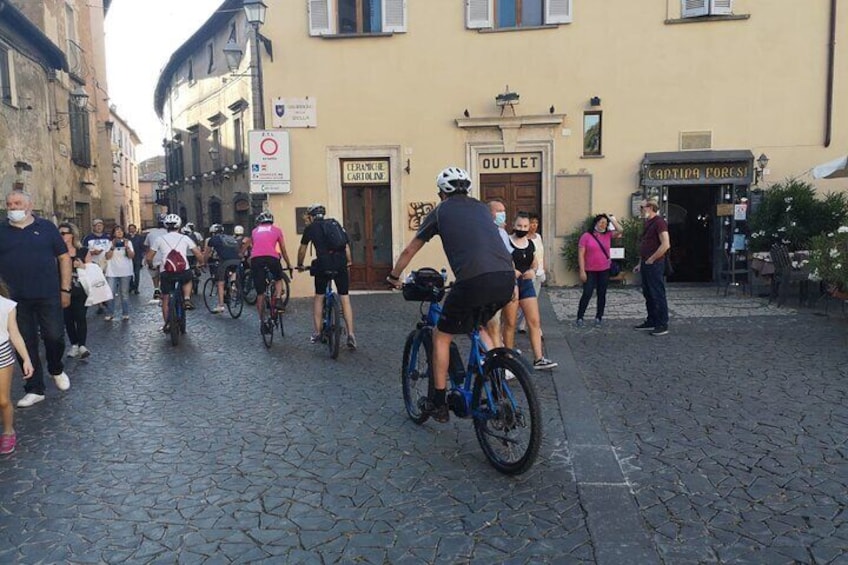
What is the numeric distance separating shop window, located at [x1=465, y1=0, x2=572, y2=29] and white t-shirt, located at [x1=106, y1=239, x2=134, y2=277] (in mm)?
7760

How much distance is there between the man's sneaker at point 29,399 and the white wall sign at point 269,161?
823 cm

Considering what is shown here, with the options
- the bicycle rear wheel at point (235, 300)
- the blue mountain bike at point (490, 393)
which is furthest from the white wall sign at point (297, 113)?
the blue mountain bike at point (490, 393)

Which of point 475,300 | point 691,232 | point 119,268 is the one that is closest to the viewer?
point 475,300

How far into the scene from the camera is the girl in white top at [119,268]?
1054cm

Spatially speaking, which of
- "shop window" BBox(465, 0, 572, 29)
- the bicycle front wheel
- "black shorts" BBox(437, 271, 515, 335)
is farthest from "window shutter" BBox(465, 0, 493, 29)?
the bicycle front wheel

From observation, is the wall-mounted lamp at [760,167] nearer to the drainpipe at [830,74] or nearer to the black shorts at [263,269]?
the drainpipe at [830,74]

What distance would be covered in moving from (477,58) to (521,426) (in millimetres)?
11023

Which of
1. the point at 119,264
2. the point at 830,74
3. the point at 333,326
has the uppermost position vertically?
the point at 830,74

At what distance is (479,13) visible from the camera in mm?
13477

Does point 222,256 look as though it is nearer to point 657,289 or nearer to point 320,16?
point 320,16

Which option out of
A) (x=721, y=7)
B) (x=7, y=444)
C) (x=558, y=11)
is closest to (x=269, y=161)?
(x=558, y=11)

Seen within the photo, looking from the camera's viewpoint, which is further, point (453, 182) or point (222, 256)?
point (222, 256)

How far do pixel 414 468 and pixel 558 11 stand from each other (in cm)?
1150

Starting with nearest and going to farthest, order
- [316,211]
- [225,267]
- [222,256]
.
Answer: [316,211] → [225,267] → [222,256]
